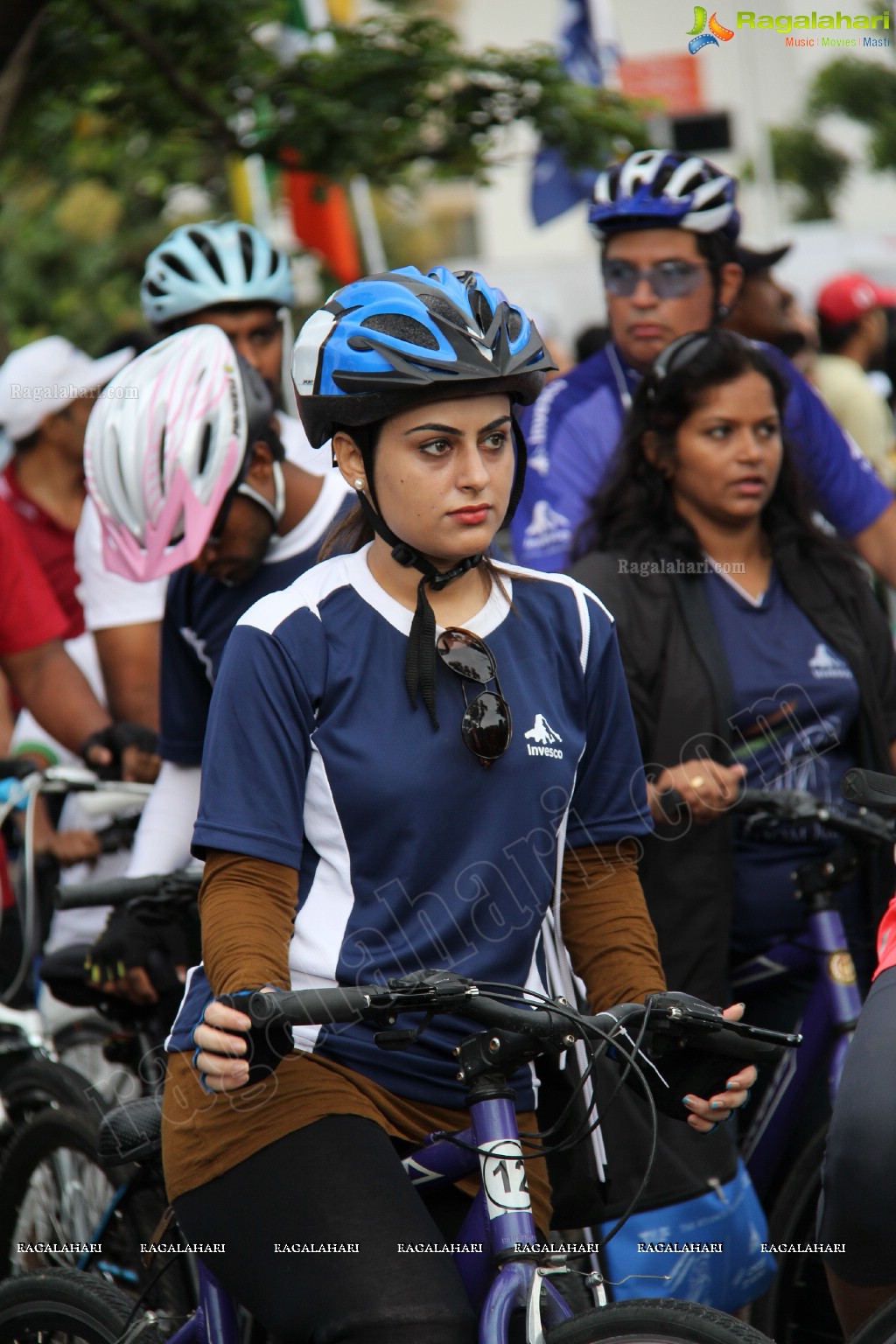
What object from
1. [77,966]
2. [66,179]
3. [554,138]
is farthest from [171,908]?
[66,179]

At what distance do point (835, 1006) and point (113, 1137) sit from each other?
5.44ft

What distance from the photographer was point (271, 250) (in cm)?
579

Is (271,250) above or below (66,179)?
below

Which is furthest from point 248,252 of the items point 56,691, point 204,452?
point 204,452

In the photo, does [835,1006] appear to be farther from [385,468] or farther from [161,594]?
[161,594]

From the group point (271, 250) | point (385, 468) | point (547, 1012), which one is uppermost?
point (271, 250)

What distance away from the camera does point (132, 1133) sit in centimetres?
327

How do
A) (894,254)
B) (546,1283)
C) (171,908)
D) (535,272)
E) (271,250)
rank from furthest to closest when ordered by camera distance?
(894,254), (535,272), (271,250), (171,908), (546,1283)

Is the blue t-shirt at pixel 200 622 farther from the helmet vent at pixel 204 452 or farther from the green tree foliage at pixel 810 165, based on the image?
the green tree foliage at pixel 810 165

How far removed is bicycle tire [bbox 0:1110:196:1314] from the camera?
3699mm

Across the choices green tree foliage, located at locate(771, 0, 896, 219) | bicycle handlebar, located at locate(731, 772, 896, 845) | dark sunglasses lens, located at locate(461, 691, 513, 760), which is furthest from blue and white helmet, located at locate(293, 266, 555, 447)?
green tree foliage, located at locate(771, 0, 896, 219)

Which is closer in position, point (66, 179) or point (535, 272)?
point (66, 179)

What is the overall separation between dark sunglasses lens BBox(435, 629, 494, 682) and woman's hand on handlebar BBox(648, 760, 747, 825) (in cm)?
104

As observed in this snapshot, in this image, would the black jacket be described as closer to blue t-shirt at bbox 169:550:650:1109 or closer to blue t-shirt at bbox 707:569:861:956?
blue t-shirt at bbox 707:569:861:956
